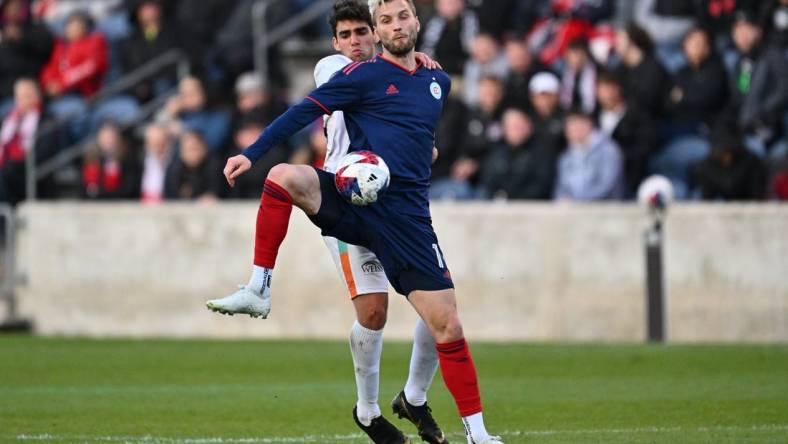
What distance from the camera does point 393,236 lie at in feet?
26.2

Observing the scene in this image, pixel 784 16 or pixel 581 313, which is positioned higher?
pixel 784 16

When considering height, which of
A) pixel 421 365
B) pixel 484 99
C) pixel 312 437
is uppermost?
pixel 484 99

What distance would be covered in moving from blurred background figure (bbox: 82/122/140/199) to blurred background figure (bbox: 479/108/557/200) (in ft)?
16.2

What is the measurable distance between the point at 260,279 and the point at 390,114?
3.54ft

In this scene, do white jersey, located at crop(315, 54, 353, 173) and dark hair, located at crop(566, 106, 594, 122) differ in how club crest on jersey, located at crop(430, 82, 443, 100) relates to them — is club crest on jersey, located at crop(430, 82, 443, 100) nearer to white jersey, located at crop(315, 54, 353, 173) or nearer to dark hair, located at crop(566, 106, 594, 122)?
white jersey, located at crop(315, 54, 353, 173)

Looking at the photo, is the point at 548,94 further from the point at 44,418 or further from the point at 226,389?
the point at 44,418

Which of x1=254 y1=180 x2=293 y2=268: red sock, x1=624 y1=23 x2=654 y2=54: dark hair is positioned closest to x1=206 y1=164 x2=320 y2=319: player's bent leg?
x1=254 y1=180 x2=293 y2=268: red sock

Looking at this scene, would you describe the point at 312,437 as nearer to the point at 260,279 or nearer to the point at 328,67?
the point at 260,279

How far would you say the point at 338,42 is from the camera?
8.75 metres

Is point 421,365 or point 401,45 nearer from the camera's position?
point 401,45

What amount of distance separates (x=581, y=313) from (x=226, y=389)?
534cm

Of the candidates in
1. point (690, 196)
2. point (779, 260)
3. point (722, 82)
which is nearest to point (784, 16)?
point (722, 82)

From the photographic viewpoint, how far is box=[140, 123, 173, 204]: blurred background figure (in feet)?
64.3

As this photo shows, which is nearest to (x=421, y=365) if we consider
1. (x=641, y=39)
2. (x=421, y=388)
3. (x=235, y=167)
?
(x=421, y=388)
